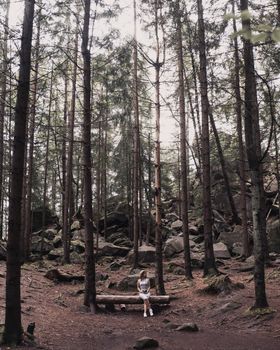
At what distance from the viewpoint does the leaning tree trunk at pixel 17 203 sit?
7078mm

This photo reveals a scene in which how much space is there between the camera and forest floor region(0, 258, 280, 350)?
8.09 meters

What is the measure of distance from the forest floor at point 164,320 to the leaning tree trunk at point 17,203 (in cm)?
57

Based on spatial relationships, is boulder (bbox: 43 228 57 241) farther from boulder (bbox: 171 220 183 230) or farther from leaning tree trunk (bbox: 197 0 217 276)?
leaning tree trunk (bbox: 197 0 217 276)

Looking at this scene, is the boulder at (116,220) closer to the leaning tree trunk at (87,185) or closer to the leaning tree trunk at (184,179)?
the leaning tree trunk at (184,179)

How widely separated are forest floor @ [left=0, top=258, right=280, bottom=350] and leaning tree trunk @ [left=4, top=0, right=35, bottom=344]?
566 mm

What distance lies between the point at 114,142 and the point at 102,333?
27515mm

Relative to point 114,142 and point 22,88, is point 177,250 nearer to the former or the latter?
point 114,142

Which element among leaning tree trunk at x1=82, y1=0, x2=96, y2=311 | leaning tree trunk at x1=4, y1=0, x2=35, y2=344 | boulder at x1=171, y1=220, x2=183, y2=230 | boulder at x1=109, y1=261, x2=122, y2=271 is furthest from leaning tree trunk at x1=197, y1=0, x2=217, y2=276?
boulder at x1=171, y1=220, x2=183, y2=230

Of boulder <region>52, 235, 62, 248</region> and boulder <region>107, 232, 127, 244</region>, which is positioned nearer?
boulder <region>52, 235, 62, 248</region>

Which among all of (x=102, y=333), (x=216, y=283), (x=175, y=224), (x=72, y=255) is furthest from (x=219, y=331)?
(x=175, y=224)

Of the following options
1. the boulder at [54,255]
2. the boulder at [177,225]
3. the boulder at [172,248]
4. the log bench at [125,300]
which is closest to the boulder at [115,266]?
the boulder at [172,248]

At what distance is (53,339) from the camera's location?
8.26 meters

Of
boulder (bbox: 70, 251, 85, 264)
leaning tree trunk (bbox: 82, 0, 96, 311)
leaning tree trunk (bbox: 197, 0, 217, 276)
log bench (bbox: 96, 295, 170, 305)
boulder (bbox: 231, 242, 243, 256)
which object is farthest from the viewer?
boulder (bbox: 70, 251, 85, 264)

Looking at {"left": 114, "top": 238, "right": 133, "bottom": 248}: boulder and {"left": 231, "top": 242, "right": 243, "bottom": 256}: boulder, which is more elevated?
{"left": 114, "top": 238, "right": 133, "bottom": 248}: boulder
